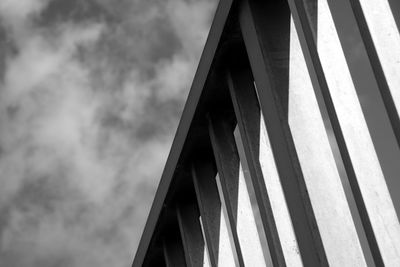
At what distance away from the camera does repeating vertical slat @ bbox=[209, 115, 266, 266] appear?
5.17 metres

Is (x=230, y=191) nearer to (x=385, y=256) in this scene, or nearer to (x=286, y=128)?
(x=286, y=128)

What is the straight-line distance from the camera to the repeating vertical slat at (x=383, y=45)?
10.5 ft

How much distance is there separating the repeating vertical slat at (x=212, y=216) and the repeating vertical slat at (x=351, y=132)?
2123mm

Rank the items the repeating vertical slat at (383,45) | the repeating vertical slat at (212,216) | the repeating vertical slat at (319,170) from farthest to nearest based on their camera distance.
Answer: the repeating vertical slat at (212,216) < the repeating vertical slat at (319,170) < the repeating vertical slat at (383,45)

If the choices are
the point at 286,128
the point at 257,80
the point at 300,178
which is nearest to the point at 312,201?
the point at 300,178

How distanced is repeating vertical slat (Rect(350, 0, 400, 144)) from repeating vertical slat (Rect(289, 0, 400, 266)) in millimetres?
394

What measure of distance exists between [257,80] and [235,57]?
2.48 ft

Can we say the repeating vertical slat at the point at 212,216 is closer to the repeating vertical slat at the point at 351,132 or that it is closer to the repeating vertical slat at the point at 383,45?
the repeating vertical slat at the point at 351,132

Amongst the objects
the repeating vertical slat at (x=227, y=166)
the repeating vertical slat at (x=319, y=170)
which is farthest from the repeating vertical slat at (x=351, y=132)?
the repeating vertical slat at (x=227, y=166)

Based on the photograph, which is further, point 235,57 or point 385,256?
point 235,57

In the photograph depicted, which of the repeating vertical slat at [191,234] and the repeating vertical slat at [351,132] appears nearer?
the repeating vertical slat at [351,132]

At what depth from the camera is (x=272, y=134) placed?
14.3 feet

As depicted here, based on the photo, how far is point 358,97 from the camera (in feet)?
12.5

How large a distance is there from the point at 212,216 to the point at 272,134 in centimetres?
175
